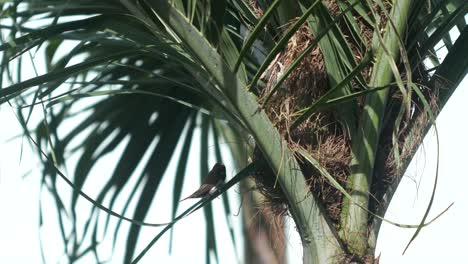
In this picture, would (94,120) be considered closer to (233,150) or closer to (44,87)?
(233,150)

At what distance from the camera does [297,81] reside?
2805 mm

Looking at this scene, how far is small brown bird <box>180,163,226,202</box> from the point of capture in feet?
10.3

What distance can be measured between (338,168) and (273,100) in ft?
0.89

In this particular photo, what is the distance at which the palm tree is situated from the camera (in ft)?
8.00

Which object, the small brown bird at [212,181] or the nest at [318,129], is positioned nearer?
the nest at [318,129]

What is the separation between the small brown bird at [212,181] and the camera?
313 centimetres

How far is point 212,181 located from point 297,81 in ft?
1.73

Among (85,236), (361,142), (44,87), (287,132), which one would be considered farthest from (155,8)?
(85,236)

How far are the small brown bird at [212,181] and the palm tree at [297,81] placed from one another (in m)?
0.21

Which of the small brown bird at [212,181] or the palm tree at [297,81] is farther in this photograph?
the small brown bird at [212,181]

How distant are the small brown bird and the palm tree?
0.69ft

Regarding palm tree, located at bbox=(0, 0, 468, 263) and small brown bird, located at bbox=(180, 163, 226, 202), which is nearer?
palm tree, located at bbox=(0, 0, 468, 263)

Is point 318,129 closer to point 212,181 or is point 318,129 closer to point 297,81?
point 297,81

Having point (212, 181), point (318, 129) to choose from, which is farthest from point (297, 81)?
point (212, 181)
